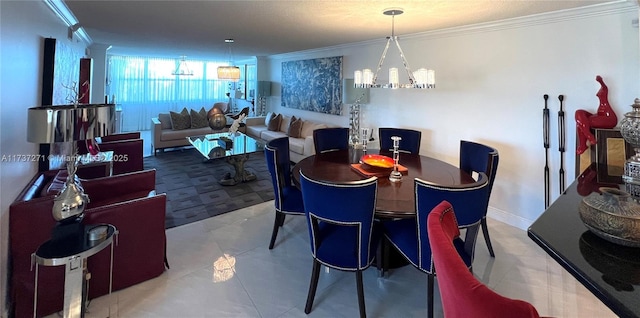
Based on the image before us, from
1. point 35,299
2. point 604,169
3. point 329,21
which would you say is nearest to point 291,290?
point 35,299

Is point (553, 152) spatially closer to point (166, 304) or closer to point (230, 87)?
point (166, 304)

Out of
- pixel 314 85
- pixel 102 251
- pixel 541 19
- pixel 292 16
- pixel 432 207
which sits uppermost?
pixel 314 85

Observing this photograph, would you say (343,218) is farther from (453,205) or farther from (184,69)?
(184,69)

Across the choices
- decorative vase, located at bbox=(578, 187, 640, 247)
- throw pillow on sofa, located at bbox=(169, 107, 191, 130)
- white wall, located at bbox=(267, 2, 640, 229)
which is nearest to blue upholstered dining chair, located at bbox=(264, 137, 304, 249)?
decorative vase, located at bbox=(578, 187, 640, 247)

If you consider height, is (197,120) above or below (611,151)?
above

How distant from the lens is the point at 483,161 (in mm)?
2801

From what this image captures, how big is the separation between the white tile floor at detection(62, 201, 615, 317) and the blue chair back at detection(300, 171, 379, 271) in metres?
0.41

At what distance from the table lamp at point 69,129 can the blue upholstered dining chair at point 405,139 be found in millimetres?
3038

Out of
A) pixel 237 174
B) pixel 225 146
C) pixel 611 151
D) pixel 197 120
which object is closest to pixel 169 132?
pixel 197 120

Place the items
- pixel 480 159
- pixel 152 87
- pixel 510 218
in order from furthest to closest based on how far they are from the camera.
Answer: pixel 152 87
pixel 510 218
pixel 480 159

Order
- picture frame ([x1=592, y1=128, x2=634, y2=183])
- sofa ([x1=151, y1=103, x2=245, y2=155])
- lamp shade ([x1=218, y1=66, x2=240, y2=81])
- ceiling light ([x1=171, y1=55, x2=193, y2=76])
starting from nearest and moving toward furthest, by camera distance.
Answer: picture frame ([x1=592, y1=128, x2=634, y2=183]) < lamp shade ([x1=218, y1=66, x2=240, y2=81]) < sofa ([x1=151, y1=103, x2=245, y2=155]) < ceiling light ([x1=171, y1=55, x2=193, y2=76])

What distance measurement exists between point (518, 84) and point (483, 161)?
1.13 metres

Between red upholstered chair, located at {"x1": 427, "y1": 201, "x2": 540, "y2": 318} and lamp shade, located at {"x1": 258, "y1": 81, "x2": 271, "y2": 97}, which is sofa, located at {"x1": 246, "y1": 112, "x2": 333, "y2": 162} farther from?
red upholstered chair, located at {"x1": 427, "y1": 201, "x2": 540, "y2": 318}

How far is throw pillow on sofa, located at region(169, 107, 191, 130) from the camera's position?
685 centimetres
